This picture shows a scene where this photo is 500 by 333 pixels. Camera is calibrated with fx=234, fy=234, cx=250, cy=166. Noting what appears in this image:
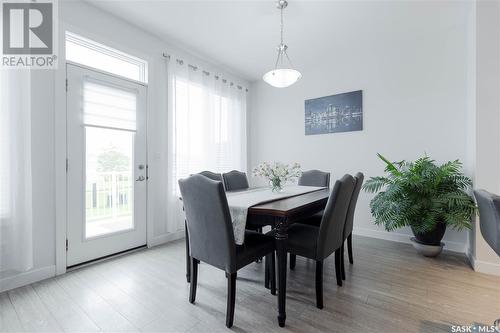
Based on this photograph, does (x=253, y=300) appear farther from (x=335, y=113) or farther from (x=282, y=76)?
(x=335, y=113)

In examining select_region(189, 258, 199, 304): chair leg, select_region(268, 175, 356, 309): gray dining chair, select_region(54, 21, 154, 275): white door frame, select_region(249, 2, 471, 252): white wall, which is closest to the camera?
select_region(268, 175, 356, 309): gray dining chair

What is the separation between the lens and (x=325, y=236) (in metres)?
1.67

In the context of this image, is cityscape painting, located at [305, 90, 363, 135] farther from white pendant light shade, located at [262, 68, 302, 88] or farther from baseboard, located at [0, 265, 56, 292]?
baseboard, located at [0, 265, 56, 292]

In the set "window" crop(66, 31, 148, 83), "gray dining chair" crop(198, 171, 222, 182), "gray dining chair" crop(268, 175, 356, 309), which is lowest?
"gray dining chair" crop(268, 175, 356, 309)

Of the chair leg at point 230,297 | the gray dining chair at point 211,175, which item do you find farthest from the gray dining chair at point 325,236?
the gray dining chair at point 211,175

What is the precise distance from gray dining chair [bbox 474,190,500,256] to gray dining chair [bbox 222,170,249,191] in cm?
208

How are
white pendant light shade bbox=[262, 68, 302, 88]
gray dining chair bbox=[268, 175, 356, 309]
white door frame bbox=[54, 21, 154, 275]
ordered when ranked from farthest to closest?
Result: white pendant light shade bbox=[262, 68, 302, 88]
white door frame bbox=[54, 21, 154, 275]
gray dining chair bbox=[268, 175, 356, 309]

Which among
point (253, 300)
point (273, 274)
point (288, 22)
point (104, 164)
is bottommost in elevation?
point (253, 300)

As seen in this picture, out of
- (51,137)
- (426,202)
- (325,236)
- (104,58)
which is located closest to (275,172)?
(325,236)

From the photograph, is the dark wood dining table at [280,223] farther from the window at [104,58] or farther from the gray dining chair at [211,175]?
the window at [104,58]

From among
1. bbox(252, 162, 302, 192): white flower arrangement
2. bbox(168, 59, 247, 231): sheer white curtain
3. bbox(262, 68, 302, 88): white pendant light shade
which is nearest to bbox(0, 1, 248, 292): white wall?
bbox(168, 59, 247, 231): sheer white curtain

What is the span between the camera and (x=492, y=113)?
7.54 ft

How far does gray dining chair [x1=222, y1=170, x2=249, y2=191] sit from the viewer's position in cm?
279

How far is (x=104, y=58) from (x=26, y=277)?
238 centimetres
